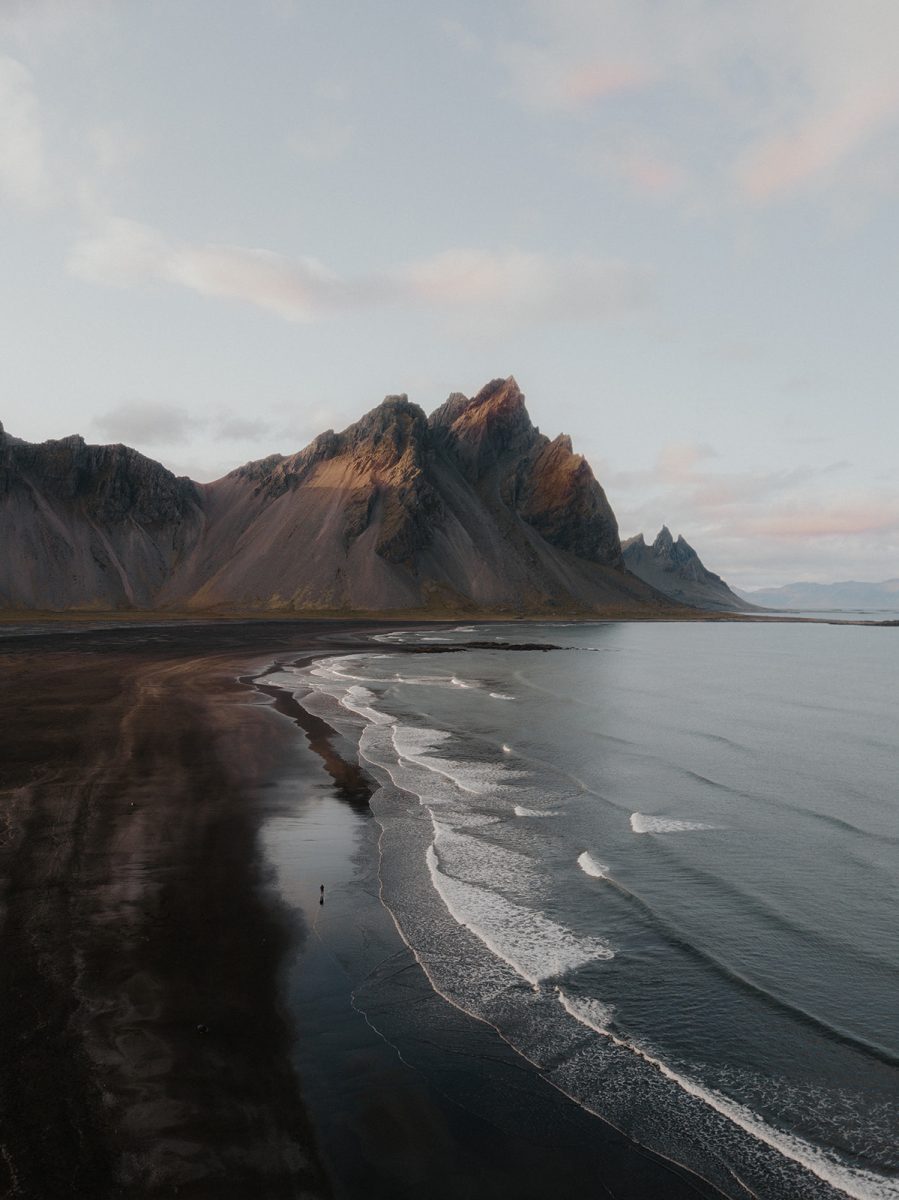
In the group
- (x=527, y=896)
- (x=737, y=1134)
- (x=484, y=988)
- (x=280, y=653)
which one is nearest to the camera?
(x=737, y=1134)

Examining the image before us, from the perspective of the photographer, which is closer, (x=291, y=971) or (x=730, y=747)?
(x=291, y=971)

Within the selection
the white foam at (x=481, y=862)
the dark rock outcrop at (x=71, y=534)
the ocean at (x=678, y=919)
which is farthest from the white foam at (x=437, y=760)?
the dark rock outcrop at (x=71, y=534)

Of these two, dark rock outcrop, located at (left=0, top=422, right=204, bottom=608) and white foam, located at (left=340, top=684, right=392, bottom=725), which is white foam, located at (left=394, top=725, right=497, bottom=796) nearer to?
white foam, located at (left=340, top=684, right=392, bottom=725)

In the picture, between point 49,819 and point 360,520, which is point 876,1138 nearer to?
point 49,819

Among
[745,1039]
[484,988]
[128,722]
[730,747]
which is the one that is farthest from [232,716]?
[745,1039]

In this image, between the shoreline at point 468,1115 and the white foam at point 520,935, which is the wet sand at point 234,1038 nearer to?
the shoreline at point 468,1115
